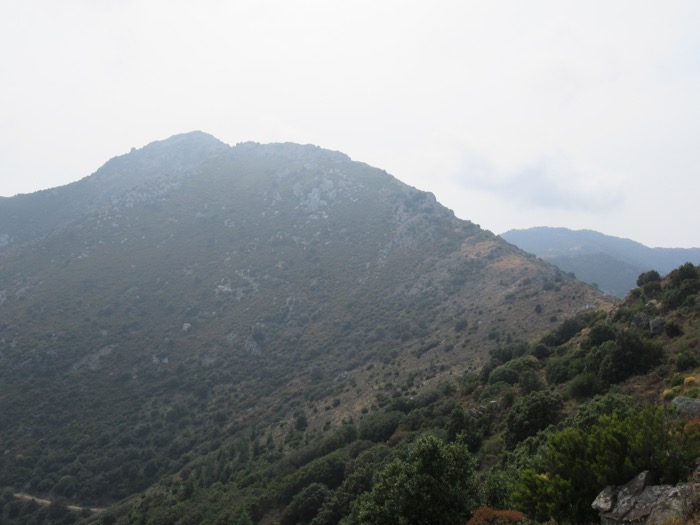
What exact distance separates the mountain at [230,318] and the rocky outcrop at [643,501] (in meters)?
23.4

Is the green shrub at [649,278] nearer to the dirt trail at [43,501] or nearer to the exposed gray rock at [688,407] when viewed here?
the exposed gray rock at [688,407]

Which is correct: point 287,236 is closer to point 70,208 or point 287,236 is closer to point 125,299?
point 125,299

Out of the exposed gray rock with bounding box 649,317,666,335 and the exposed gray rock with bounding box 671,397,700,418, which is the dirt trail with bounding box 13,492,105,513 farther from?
the exposed gray rock with bounding box 671,397,700,418

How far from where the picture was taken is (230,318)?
75312 millimetres

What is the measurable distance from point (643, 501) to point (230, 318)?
7205cm

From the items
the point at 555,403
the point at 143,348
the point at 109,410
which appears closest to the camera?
the point at 555,403

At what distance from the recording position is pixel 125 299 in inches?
3093

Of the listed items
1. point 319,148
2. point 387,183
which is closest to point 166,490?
point 387,183

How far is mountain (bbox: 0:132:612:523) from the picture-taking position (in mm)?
45781

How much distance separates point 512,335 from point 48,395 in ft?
192

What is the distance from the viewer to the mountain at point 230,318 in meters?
45.8

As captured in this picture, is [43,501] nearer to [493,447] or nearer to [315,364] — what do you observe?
[315,364]

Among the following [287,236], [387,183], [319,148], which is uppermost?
[319,148]

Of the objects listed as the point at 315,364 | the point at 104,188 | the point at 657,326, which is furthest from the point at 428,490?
the point at 104,188
